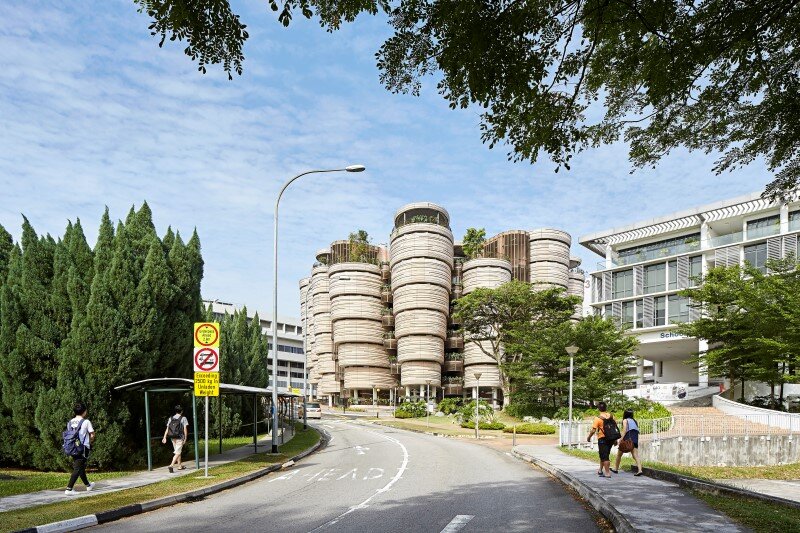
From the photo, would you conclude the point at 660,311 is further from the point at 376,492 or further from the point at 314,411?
the point at 376,492

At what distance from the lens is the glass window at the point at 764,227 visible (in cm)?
5055

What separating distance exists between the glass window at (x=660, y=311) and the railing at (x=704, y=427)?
21200mm

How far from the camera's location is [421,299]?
3255 inches

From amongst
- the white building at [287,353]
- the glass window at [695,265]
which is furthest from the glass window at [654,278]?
the white building at [287,353]

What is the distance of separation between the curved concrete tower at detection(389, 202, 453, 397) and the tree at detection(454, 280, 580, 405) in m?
24.4

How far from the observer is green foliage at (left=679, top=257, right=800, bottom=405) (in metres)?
34.8

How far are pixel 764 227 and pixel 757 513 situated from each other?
49190mm

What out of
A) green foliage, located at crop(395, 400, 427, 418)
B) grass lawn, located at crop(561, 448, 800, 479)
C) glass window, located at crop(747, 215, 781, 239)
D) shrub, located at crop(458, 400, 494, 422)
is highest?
glass window, located at crop(747, 215, 781, 239)

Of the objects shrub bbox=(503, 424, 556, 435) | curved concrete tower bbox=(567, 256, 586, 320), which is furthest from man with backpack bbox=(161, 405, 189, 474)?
curved concrete tower bbox=(567, 256, 586, 320)

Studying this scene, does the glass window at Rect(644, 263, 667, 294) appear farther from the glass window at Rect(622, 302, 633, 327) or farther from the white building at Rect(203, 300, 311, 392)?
the white building at Rect(203, 300, 311, 392)

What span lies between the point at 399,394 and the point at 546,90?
8376 cm

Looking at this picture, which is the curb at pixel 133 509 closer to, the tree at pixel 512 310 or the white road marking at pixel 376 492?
the white road marking at pixel 376 492

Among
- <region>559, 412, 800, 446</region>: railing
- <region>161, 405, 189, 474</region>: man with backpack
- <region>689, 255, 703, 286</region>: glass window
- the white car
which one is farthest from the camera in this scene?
the white car

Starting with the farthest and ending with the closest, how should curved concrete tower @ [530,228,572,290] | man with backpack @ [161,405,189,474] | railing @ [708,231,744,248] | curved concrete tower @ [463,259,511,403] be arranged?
curved concrete tower @ [530,228,572,290]
curved concrete tower @ [463,259,511,403]
railing @ [708,231,744,248]
man with backpack @ [161,405,189,474]
